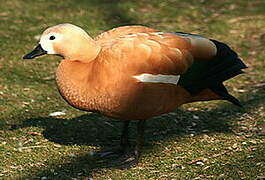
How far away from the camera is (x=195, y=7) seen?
430 inches

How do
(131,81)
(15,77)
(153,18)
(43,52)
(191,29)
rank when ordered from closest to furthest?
1. (131,81)
2. (43,52)
3. (15,77)
4. (191,29)
5. (153,18)

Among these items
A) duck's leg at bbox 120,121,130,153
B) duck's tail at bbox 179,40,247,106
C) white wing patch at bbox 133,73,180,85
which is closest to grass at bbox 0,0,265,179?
duck's leg at bbox 120,121,130,153

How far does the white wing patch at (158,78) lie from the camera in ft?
14.2

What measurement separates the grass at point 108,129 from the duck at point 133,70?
484 mm

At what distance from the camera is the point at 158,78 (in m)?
4.41

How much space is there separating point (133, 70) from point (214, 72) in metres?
0.85

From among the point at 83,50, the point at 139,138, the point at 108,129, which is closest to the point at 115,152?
the point at 139,138

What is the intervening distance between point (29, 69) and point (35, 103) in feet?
4.20

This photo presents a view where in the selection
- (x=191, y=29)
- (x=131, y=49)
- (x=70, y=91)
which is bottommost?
(x=191, y=29)

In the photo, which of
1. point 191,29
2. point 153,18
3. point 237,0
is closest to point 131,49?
point 191,29

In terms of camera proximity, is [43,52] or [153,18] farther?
[153,18]

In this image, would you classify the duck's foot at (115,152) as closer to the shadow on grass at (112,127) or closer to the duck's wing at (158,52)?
the shadow on grass at (112,127)

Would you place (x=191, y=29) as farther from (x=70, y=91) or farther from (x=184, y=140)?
(x=70, y=91)

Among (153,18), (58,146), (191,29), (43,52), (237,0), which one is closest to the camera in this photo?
(43,52)
